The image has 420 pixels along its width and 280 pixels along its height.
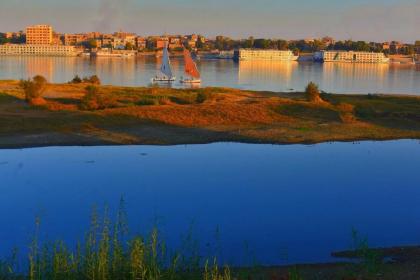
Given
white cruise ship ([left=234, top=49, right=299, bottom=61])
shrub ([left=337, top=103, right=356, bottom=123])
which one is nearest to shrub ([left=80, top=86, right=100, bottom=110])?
shrub ([left=337, top=103, right=356, bottom=123])

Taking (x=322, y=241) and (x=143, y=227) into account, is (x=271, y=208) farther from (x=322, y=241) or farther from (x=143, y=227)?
(x=143, y=227)

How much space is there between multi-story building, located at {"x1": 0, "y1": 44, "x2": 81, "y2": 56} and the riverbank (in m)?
94.2

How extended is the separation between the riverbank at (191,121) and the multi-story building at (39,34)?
118688 millimetres

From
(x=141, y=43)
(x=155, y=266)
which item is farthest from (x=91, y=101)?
(x=141, y=43)

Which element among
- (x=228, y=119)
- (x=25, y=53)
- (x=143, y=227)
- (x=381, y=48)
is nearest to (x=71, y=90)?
(x=228, y=119)

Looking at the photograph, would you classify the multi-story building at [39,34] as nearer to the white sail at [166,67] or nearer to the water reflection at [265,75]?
the water reflection at [265,75]

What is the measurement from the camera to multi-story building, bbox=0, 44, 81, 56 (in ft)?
376

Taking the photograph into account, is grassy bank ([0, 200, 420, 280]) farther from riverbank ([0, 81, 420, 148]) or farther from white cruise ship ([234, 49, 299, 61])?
white cruise ship ([234, 49, 299, 61])

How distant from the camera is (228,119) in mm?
19375

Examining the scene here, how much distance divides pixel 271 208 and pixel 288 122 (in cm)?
1026

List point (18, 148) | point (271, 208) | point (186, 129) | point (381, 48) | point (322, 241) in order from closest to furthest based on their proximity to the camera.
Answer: point (322, 241)
point (271, 208)
point (18, 148)
point (186, 129)
point (381, 48)

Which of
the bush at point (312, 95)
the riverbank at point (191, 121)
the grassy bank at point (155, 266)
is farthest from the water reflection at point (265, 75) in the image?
the grassy bank at point (155, 266)

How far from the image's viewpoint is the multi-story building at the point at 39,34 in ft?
447

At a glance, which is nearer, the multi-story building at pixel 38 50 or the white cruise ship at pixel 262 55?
the white cruise ship at pixel 262 55
